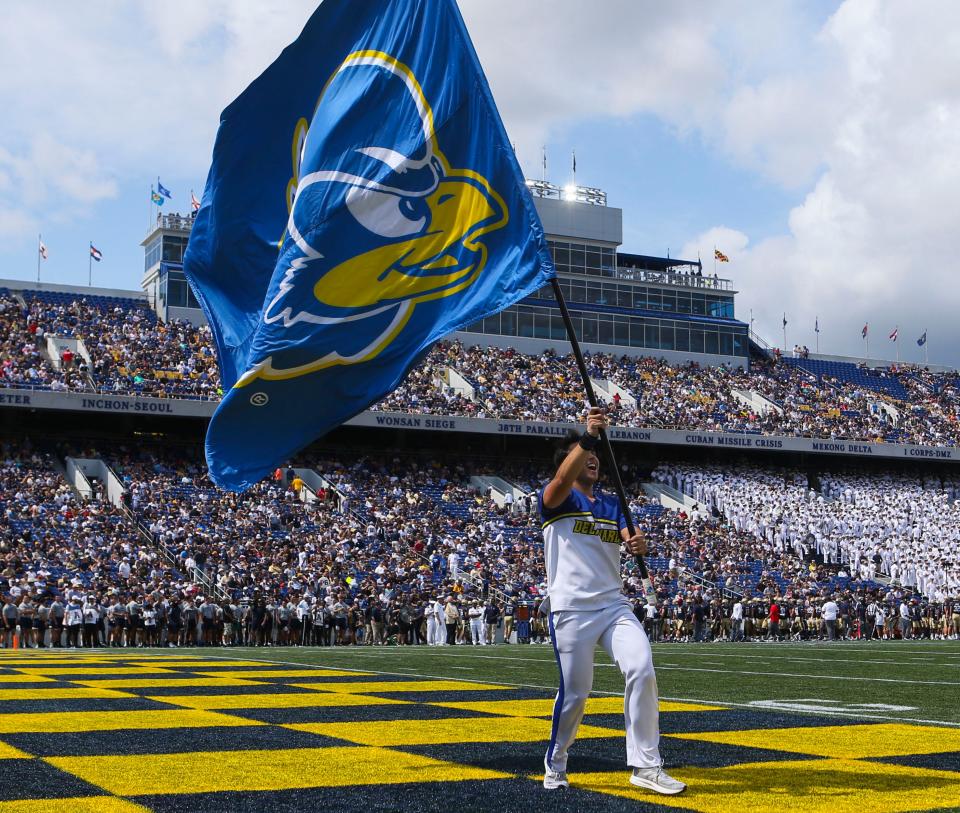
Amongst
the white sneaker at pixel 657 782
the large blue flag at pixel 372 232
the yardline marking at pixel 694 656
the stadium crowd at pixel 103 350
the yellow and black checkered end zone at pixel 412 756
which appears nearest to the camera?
the yellow and black checkered end zone at pixel 412 756

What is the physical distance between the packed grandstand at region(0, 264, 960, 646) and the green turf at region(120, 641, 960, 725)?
7.62m

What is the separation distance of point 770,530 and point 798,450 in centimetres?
888

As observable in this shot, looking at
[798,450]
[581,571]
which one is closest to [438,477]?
[798,450]

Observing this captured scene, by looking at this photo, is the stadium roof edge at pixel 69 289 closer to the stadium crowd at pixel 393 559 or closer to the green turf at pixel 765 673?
the stadium crowd at pixel 393 559

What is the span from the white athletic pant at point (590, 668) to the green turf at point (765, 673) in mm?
4340

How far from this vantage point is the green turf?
35.9 feet

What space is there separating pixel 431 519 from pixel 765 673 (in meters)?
23.3

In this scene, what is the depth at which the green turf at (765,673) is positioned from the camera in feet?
35.9

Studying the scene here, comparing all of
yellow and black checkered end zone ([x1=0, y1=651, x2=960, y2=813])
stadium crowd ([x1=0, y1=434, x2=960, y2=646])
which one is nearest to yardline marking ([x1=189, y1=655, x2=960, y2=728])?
yellow and black checkered end zone ([x1=0, y1=651, x2=960, y2=813])

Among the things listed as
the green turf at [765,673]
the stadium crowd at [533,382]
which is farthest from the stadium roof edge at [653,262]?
the green turf at [765,673]

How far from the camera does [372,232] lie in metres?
8.93

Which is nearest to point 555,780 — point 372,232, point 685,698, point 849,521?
point 372,232

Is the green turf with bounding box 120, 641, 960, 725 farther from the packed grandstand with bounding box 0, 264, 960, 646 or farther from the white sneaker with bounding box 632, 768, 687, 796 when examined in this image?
the packed grandstand with bounding box 0, 264, 960, 646

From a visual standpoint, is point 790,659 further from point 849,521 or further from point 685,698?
point 849,521
